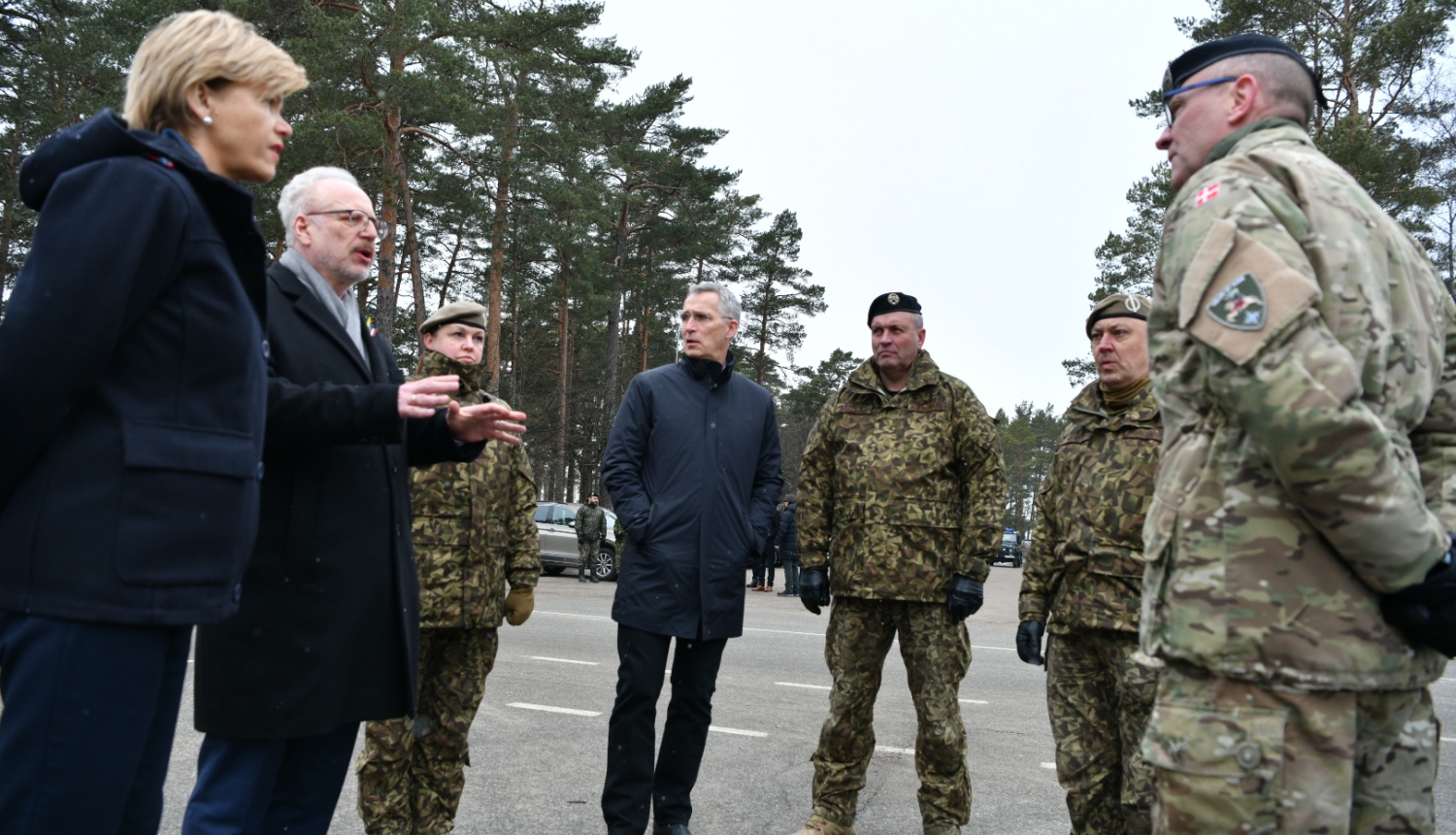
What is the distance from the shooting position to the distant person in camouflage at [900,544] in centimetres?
451

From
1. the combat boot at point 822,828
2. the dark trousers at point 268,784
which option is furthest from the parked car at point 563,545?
the dark trousers at point 268,784

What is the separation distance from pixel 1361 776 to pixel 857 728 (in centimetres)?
268

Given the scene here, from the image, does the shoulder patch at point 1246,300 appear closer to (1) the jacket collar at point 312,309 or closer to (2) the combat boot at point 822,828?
(1) the jacket collar at point 312,309

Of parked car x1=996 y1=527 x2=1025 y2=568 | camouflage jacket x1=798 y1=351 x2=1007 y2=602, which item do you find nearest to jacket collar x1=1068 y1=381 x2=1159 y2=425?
camouflage jacket x1=798 y1=351 x2=1007 y2=602

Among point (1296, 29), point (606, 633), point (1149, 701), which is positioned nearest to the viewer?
point (1149, 701)

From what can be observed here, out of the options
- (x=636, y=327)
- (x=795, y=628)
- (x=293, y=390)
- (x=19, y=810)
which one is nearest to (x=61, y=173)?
(x=293, y=390)

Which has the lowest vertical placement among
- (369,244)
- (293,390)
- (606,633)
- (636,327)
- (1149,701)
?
(606,633)

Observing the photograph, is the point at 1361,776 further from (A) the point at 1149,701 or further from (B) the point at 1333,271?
(A) the point at 1149,701

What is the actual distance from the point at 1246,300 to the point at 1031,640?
8.93ft

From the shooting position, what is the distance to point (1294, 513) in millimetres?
2031

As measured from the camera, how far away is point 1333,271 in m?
2.05

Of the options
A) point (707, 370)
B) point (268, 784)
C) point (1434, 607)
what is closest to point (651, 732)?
point (707, 370)

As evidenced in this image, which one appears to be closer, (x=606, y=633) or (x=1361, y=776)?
(x=1361, y=776)

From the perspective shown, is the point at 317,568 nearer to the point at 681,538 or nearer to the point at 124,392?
the point at 124,392
